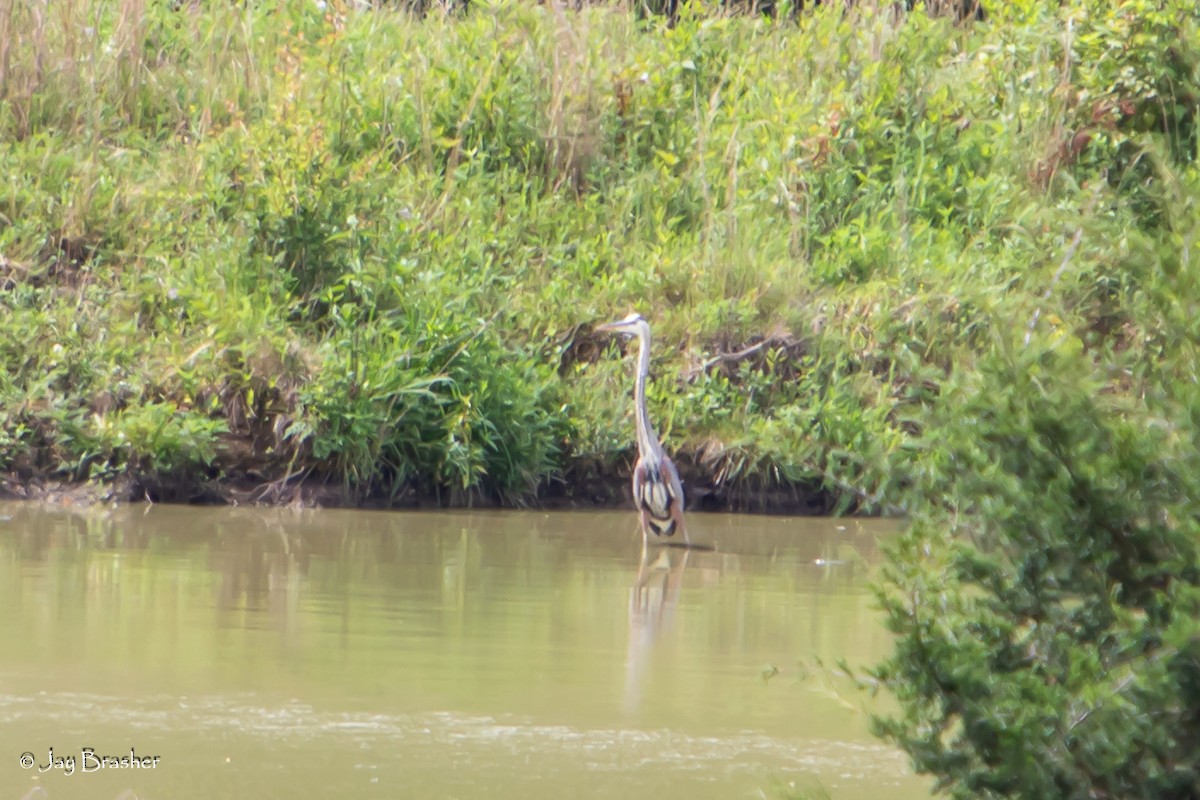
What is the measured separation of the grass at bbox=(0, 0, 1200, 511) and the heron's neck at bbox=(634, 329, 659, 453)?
0.44 m

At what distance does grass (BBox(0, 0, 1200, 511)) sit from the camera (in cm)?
833

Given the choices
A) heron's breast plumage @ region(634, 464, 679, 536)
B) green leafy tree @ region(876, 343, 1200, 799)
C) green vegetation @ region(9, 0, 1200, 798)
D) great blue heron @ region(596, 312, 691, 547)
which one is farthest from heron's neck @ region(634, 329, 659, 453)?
green leafy tree @ region(876, 343, 1200, 799)

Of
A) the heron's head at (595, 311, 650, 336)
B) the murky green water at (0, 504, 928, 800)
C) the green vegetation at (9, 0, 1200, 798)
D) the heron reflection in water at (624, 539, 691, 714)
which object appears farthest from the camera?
the heron's head at (595, 311, 650, 336)

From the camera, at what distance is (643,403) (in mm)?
8148

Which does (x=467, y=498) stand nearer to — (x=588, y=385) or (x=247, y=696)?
(x=588, y=385)

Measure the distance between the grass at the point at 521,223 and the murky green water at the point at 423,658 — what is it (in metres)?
0.56

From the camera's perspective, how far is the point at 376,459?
827cm

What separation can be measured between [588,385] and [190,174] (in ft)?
8.91

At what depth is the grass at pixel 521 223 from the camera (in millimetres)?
8328

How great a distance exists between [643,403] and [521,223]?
213 cm

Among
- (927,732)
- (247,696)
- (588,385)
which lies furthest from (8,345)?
(927,732)

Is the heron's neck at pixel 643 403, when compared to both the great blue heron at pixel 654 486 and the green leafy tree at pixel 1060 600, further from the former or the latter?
the green leafy tree at pixel 1060 600

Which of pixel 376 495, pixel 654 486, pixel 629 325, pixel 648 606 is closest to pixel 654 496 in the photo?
pixel 654 486

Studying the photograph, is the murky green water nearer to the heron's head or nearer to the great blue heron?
the great blue heron
